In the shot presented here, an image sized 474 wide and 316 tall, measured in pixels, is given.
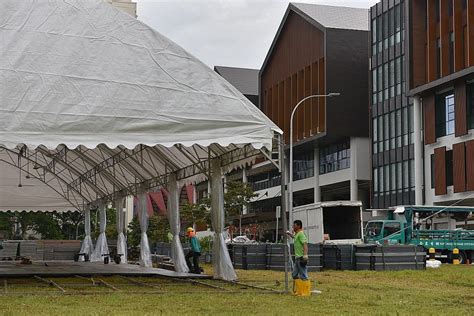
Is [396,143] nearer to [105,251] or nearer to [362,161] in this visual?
[362,161]

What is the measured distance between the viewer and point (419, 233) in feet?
133

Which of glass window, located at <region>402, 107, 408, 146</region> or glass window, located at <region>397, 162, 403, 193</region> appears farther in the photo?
glass window, located at <region>397, 162, 403, 193</region>

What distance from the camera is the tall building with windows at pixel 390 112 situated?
A: 59969 mm

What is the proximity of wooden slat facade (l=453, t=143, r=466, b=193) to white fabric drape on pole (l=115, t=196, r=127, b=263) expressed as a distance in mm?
23240

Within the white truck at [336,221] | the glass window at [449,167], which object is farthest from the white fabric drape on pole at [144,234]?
the glass window at [449,167]

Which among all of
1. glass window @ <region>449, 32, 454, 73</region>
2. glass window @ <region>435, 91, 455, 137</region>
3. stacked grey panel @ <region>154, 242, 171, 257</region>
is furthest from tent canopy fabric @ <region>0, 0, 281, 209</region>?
glass window @ <region>435, 91, 455, 137</region>

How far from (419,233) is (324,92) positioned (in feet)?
88.5

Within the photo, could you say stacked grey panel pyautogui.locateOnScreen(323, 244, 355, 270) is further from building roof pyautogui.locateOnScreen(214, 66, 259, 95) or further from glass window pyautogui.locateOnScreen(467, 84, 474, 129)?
building roof pyautogui.locateOnScreen(214, 66, 259, 95)

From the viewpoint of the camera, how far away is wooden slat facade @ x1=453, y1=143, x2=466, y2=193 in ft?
170

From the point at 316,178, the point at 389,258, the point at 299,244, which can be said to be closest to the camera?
the point at 299,244

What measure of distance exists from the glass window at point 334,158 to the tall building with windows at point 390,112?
411cm

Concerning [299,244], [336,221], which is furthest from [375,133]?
[299,244]

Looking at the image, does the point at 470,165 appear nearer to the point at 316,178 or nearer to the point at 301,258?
the point at 316,178

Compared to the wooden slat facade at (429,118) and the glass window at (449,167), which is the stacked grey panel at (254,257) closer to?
the glass window at (449,167)
